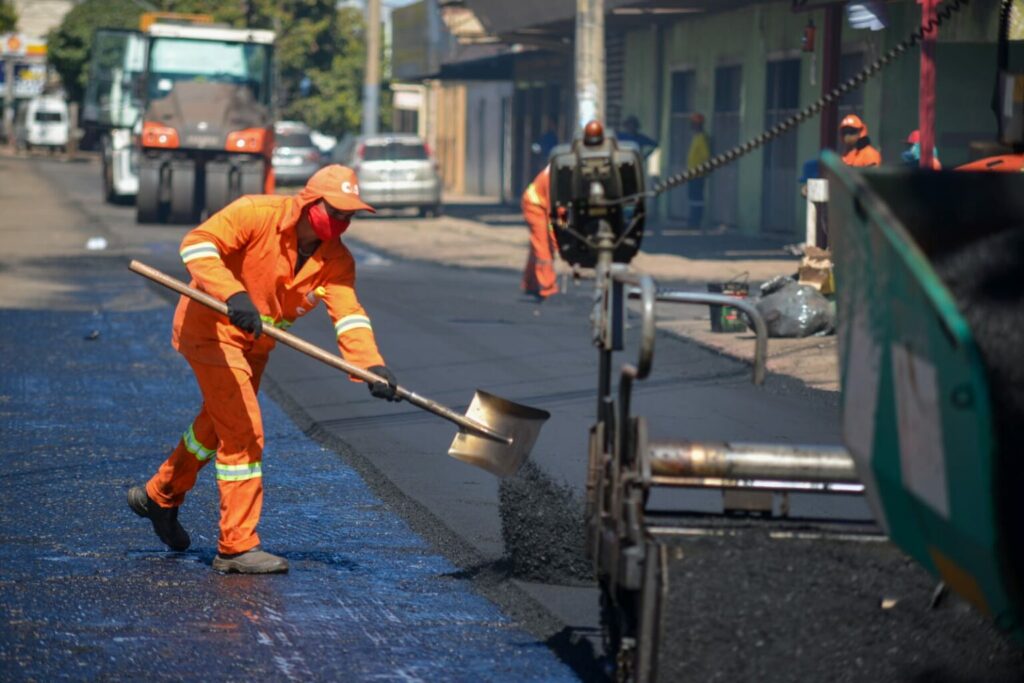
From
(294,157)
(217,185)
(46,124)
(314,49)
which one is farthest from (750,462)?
(46,124)

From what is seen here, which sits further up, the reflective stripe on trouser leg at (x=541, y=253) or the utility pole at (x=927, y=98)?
the utility pole at (x=927, y=98)

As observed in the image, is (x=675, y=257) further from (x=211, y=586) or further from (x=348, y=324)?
(x=211, y=586)

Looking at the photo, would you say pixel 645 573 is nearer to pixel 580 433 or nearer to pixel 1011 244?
pixel 1011 244

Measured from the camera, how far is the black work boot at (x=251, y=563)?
596 cm

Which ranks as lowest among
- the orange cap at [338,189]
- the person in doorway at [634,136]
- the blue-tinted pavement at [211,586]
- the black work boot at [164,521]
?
the blue-tinted pavement at [211,586]

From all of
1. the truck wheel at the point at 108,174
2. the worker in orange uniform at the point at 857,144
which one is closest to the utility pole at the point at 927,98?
the worker in orange uniform at the point at 857,144

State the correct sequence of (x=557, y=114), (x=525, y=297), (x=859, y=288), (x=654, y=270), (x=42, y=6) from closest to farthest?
(x=859, y=288)
(x=525, y=297)
(x=654, y=270)
(x=557, y=114)
(x=42, y=6)

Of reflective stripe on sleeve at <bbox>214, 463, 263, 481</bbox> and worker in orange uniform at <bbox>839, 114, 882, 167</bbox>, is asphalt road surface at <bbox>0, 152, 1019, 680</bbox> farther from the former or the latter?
worker in orange uniform at <bbox>839, 114, 882, 167</bbox>

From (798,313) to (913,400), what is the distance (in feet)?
30.7

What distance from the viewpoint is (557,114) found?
36156 millimetres

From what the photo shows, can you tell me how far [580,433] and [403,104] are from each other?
42386 millimetres

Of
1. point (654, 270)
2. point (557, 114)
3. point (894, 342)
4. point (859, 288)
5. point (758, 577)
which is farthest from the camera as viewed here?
point (557, 114)

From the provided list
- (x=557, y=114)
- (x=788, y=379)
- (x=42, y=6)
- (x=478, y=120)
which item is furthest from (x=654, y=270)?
(x=42, y=6)

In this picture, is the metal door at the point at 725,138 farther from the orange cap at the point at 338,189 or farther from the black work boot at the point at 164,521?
the black work boot at the point at 164,521
